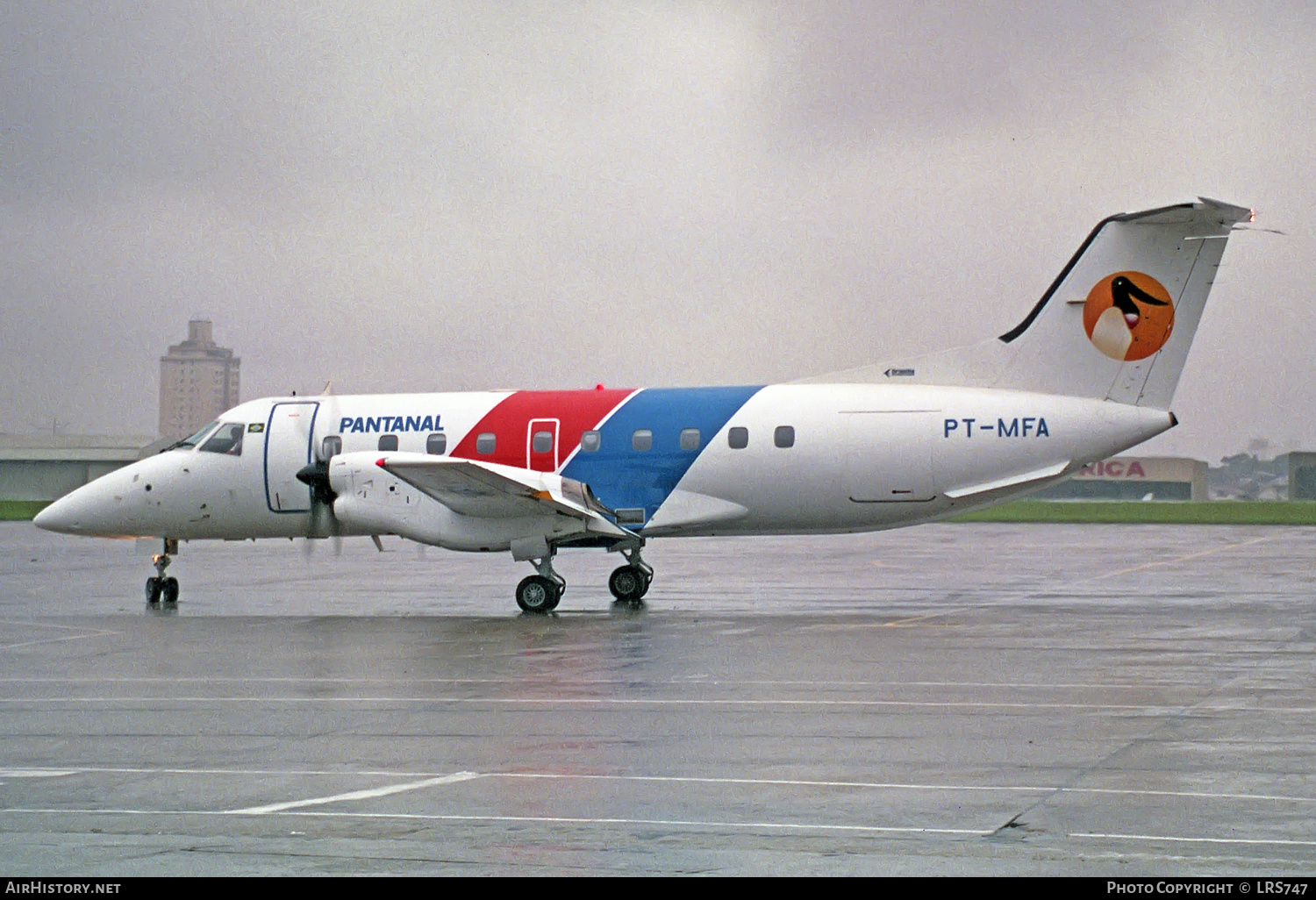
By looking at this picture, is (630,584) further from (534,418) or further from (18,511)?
(18,511)

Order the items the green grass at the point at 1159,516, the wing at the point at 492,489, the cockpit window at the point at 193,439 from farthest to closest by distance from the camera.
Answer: the green grass at the point at 1159,516, the cockpit window at the point at 193,439, the wing at the point at 492,489

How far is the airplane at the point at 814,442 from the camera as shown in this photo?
22500 millimetres

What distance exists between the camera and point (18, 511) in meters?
85.0

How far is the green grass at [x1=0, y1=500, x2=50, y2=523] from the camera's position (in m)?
75.2

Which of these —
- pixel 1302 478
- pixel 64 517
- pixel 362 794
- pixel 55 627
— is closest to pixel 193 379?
pixel 64 517

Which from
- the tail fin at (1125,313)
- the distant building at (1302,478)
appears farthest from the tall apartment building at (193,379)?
→ the distant building at (1302,478)

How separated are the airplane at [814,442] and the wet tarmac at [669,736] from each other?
149cm

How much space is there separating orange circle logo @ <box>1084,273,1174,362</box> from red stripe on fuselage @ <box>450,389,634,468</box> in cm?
783

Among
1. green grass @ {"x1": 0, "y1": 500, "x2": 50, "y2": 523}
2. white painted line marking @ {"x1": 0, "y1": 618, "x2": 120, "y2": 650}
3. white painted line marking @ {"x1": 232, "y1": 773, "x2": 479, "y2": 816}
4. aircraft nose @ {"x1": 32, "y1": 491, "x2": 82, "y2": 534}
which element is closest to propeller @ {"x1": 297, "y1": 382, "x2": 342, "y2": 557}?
white painted line marking @ {"x1": 0, "y1": 618, "x2": 120, "y2": 650}

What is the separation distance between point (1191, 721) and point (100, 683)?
10.7m

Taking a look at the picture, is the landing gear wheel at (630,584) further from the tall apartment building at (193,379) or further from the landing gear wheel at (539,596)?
the tall apartment building at (193,379)

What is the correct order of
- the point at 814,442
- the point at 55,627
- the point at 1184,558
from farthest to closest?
the point at 1184,558, the point at 814,442, the point at 55,627

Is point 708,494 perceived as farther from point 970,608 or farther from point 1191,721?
point 1191,721

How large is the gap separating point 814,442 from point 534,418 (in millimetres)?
4929
